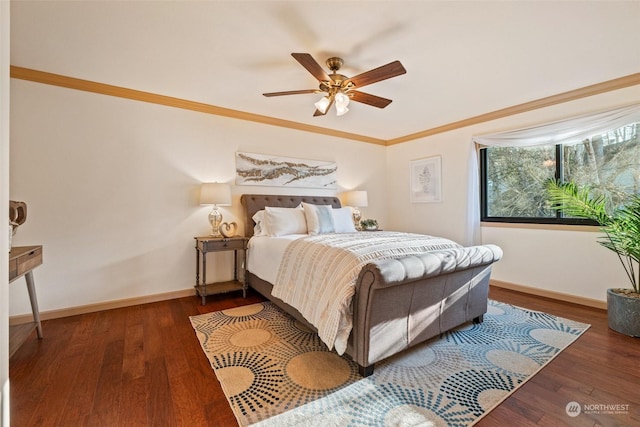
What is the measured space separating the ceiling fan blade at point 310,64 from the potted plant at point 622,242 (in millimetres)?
2681

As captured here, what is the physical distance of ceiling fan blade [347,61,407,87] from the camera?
200 centimetres

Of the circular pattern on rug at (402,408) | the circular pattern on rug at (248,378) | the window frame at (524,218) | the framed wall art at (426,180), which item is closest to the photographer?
the circular pattern on rug at (402,408)

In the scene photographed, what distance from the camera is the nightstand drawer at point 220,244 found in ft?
10.1

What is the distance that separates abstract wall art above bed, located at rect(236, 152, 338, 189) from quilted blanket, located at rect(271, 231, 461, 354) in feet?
5.26

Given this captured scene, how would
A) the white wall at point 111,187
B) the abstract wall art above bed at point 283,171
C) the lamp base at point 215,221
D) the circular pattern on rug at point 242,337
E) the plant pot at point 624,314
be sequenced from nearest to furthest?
the circular pattern on rug at point 242,337, the plant pot at point 624,314, the white wall at point 111,187, the lamp base at point 215,221, the abstract wall art above bed at point 283,171

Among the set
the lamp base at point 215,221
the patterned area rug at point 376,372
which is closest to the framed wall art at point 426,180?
the patterned area rug at point 376,372

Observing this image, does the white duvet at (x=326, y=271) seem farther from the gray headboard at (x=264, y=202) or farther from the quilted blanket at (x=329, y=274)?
the gray headboard at (x=264, y=202)

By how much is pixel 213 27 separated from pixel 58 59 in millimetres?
1551

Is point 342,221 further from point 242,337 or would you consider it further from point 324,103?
point 242,337

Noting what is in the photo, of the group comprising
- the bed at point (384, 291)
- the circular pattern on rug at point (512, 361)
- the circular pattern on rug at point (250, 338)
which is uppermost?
the bed at point (384, 291)

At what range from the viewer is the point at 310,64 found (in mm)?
2021

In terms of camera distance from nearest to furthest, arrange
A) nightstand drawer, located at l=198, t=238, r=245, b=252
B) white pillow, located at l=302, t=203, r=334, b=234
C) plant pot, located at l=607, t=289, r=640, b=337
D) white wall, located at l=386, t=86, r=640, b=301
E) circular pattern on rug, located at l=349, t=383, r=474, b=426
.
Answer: circular pattern on rug, located at l=349, t=383, r=474, b=426
plant pot, located at l=607, t=289, r=640, b=337
white wall, located at l=386, t=86, r=640, b=301
nightstand drawer, located at l=198, t=238, r=245, b=252
white pillow, located at l=302, t=203, r=334, b=234

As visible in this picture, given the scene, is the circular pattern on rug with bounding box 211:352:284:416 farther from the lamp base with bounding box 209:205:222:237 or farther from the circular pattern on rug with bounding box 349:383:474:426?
the lamp base with bounding box 209:205:222:237

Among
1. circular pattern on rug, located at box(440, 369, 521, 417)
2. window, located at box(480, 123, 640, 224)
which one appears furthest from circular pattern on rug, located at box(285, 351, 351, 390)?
window, located at box(480, 123, 640, 224)
